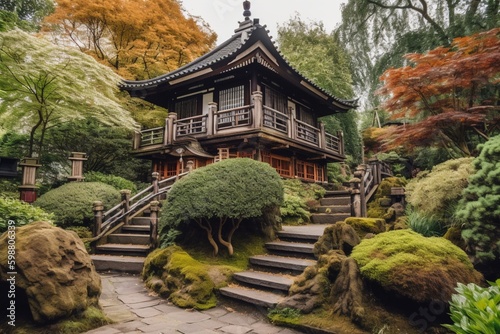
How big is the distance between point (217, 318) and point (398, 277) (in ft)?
8.05

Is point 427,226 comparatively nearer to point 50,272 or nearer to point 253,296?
point 253,296

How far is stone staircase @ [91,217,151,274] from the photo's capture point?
657cm

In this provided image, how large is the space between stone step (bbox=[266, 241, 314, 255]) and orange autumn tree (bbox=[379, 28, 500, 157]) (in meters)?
4.02

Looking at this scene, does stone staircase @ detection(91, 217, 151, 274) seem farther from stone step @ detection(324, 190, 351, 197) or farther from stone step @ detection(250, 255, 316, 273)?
stone step @ detection(324, 190, 351, 197)

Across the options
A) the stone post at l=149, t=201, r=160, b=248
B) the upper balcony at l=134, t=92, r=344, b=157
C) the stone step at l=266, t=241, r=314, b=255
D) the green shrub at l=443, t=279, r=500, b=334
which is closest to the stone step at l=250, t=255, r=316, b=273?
the stone step at l=266, t=241, r=314, b=255

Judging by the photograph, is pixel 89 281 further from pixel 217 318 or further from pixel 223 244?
pixel 223 244

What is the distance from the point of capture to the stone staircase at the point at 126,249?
21.6ft

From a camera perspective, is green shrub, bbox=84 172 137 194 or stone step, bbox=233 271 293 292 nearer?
stone step, bbox=233 271 293 292

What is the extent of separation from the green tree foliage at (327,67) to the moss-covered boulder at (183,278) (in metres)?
17.5

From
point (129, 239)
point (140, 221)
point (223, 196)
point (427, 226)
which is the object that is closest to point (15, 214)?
point (129, 239)

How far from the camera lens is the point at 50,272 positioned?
11.0 feet

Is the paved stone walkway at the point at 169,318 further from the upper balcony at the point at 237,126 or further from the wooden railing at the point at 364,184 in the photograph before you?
the upper balcony at the point at 237,126

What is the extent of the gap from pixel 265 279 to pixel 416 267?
226cm

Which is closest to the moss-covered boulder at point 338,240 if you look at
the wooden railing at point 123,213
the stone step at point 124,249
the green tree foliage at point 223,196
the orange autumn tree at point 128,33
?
the green tree foliage at point 223,196
